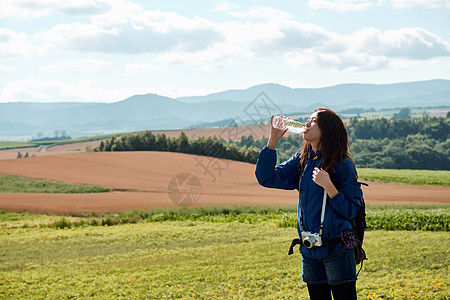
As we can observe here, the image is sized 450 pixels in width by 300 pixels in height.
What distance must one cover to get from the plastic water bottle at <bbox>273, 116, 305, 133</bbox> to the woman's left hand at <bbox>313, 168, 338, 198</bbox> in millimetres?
397

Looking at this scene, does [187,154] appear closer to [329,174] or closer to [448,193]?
[448,193]

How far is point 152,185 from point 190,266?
32.4m

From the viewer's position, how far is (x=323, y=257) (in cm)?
356

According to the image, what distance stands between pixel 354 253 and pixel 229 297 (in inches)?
194

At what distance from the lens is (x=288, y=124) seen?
12.4 feet

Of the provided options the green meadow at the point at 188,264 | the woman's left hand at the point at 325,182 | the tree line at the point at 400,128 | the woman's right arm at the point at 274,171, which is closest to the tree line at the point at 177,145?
the green meadow at the point at 188,264

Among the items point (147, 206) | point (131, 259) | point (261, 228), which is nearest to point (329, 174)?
point (131, 259)

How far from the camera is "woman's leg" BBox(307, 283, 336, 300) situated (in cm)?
370

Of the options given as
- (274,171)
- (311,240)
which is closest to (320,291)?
(311,240)

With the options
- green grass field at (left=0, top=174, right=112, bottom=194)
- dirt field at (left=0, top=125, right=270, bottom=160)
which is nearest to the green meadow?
green grass field at (left=0, top=174, right=112, bottom=194)

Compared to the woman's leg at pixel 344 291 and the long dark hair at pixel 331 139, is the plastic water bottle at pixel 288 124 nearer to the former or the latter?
the long dark hair at pixel 331 139

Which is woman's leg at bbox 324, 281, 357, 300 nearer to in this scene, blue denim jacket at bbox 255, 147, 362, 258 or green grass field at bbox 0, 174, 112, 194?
blue denim jacket at bbox 255, 147, 362, 258

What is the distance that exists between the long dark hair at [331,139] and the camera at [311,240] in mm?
489

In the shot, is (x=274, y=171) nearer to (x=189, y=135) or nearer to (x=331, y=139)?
(x=331, y=139)
